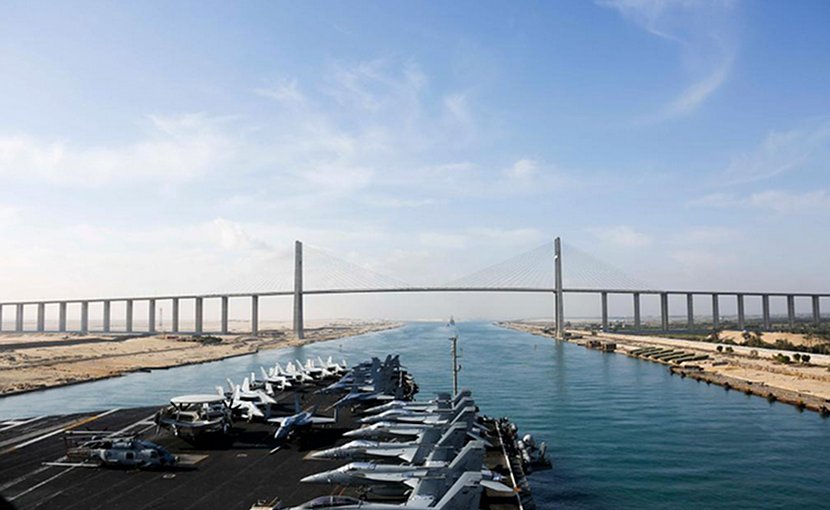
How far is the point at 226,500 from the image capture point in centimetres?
2767

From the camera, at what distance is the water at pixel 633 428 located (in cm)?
3762

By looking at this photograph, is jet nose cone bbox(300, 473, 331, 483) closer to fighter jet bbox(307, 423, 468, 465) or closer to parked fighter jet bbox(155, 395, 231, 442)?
fighter jet bbox(307, 423, 468, 465)

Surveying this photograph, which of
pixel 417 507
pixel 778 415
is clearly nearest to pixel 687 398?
pixel 778 415

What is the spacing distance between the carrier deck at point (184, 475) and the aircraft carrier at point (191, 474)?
5cm

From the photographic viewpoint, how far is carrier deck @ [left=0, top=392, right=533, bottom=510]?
27844mm

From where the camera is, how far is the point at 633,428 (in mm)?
56719

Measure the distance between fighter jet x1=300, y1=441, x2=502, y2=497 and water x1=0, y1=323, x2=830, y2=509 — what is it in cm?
1159

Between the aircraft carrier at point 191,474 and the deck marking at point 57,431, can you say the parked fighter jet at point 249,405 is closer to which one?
the aircraft carrier at point 191,474

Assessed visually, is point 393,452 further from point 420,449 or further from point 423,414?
point 423,414

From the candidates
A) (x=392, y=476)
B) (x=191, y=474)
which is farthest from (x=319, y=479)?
(x=191, y=474)

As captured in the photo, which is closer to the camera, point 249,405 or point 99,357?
point 249,405

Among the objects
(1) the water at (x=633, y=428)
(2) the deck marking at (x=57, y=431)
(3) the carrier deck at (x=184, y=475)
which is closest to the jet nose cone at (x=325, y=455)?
(3) the carrier deck at (x=184, y=475)

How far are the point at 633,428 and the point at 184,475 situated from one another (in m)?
42.2

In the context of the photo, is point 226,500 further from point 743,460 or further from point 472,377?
point 472,377
